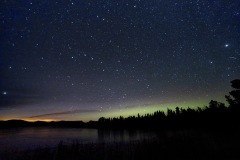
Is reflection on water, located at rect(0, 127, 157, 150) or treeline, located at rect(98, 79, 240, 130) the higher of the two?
treeline, located at rect(98, 79, 240, 130)

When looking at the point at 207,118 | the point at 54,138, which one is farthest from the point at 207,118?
the point at 54,138

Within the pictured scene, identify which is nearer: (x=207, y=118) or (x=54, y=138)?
(x=54, y=138)

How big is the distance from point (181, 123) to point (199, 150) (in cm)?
10570

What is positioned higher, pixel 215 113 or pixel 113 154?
pixel 215 113

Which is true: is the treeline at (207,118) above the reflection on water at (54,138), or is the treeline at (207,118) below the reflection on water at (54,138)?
above

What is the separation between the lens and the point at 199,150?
16.2m

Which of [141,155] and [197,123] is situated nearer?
[141,155]

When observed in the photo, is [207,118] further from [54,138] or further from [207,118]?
[54,138]

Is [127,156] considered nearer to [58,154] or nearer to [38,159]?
[58,154]

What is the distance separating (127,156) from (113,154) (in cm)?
139

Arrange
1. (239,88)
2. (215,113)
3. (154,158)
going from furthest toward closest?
(215,113)
(239,88)
(154,158)

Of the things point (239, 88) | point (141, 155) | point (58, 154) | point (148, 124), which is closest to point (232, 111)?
point (239, 88)

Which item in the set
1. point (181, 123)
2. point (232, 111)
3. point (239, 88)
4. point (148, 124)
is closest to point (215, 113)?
point (232, 111)

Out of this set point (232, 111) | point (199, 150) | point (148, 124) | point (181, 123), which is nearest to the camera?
point (199, 150)
